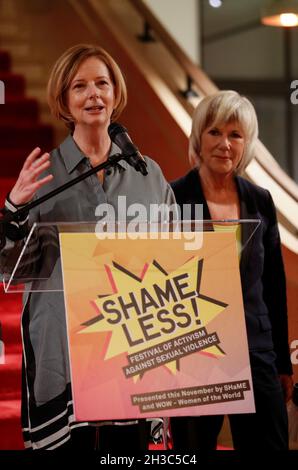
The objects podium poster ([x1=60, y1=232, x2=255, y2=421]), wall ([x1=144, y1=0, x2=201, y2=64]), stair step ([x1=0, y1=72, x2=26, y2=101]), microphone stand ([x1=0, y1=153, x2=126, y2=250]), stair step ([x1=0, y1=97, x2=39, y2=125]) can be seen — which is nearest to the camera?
podium poster ([x1=60, y1=232, x2=255, y2=421])

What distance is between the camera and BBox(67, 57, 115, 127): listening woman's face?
3.07m

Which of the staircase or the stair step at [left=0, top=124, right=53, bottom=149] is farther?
the stair step at [left=0, top=124, right=53, bottom=149]

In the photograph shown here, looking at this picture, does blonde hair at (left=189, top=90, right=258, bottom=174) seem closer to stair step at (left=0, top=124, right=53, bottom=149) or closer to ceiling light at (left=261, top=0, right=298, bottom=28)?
stair step at (left=0, top=124, right=53, bottom=149)

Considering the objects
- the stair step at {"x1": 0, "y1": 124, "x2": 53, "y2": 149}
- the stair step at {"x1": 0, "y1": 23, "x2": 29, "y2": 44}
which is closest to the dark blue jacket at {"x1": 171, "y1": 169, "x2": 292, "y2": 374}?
the stair step at {"x1": 0, "y1": 124, "x2": 53, "y2": 149}

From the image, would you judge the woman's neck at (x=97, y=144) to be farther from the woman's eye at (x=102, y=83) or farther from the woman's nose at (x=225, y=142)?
the woman's nose at (x=225, y=142)


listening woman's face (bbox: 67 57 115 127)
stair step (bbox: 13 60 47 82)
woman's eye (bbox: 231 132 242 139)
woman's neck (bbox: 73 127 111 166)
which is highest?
stair step (bbox: 13 60 47 82)

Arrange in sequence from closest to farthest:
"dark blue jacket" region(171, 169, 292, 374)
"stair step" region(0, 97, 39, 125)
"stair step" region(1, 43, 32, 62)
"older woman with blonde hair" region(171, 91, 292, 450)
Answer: "older woman with blonde hair" region(171, 91, 292, 450) → "dark blue jacket" region(171, 169, 292, 374) → "stair step" region(0, 97, 39, 125) → "stair step" region(1, 43, 32, 62)

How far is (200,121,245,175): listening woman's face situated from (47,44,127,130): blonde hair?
396 millimetres

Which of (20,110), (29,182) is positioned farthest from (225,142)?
(20,110)

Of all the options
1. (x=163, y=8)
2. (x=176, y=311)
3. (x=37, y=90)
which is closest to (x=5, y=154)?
(x=37, y=90)

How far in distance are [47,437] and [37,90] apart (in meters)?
3.39

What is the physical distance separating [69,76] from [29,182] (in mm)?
441

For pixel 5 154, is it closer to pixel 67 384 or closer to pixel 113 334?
pixel 67 384
